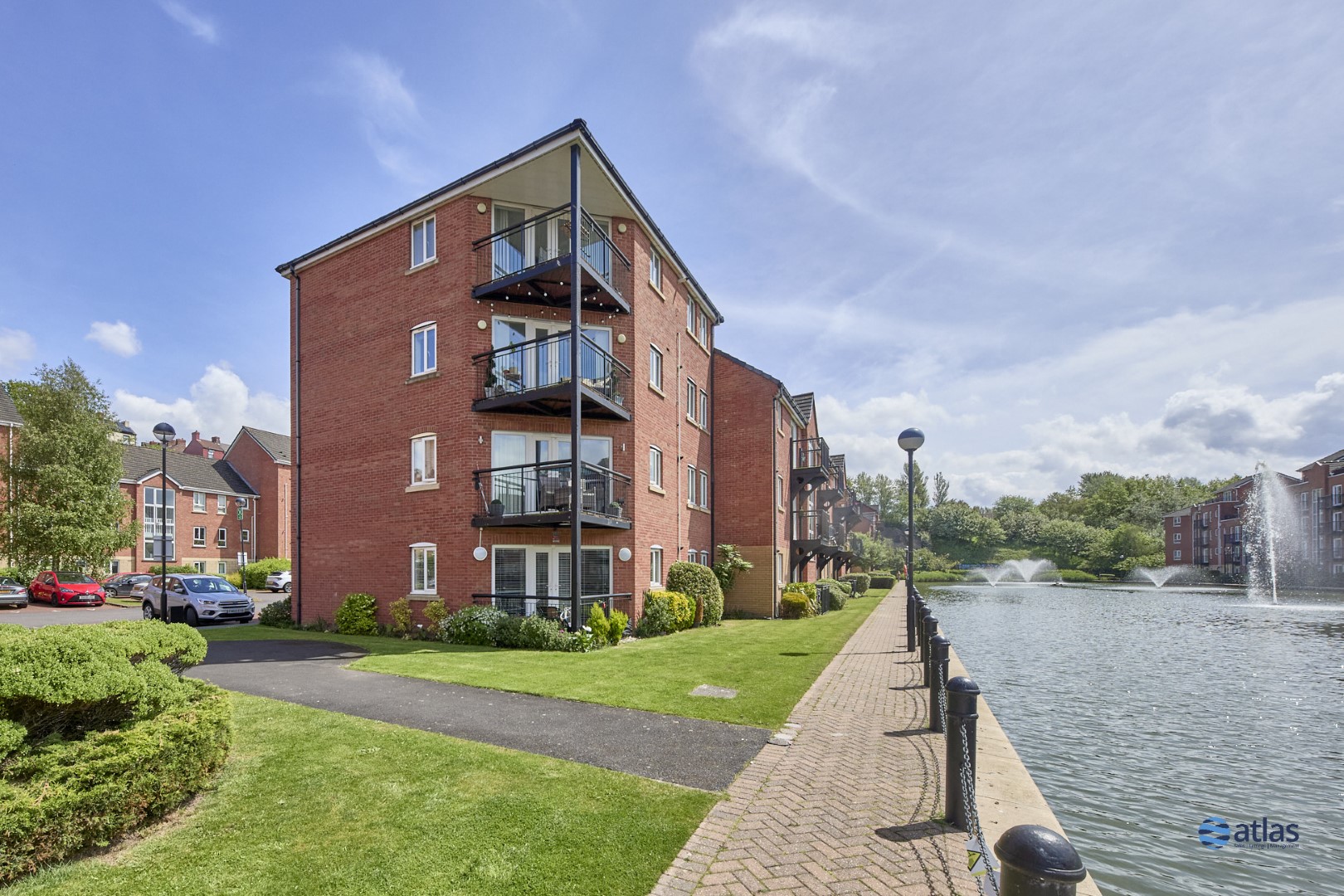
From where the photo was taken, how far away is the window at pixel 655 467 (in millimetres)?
18828

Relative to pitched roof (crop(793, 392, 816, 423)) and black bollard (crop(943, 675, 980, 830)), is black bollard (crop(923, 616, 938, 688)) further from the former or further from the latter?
pitched roof (crop(793, 392, 816, 423))

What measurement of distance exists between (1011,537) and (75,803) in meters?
94.6

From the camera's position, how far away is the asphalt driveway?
6.29m

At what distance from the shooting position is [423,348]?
17.4 metres

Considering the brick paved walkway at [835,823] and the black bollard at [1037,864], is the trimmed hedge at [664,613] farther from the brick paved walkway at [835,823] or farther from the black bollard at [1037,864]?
the black bollard at [1037,864]

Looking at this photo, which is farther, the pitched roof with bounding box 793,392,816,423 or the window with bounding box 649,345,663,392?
the pitched roof with bounding box 793,392,816,423

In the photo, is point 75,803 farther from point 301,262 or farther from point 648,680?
point 301,262

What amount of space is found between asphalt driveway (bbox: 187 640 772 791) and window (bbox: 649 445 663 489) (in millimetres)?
9570

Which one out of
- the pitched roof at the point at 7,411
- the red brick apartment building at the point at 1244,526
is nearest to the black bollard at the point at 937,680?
the pitched roof at the point at 7,411

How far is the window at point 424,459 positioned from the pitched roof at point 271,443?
118ft

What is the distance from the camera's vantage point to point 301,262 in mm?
20000

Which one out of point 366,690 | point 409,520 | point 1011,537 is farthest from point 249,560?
point 1011,537

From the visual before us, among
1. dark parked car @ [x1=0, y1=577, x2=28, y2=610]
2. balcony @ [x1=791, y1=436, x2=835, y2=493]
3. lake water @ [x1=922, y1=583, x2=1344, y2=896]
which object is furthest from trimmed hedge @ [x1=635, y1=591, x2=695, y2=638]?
dark parked car @ [x1=0, y1=577, x2=28, y2=610]

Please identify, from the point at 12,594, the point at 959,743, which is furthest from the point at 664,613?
the point at 12,594
